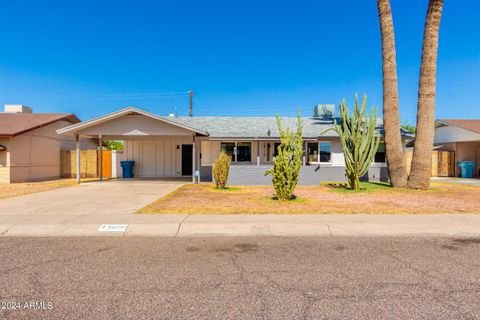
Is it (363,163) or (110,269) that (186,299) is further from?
(363,163)

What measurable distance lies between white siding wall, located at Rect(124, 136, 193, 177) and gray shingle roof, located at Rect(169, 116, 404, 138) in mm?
2246

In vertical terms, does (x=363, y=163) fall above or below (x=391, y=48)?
below

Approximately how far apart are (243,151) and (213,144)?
2121 millimetres

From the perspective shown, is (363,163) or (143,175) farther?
(143,175)

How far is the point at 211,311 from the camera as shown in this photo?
114 inches

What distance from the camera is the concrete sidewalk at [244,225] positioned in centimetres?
597

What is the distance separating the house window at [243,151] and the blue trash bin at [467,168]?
53.7 ft

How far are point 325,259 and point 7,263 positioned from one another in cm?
503

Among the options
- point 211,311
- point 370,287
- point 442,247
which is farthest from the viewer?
point 442,247

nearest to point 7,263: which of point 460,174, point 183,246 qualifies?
point 183,246

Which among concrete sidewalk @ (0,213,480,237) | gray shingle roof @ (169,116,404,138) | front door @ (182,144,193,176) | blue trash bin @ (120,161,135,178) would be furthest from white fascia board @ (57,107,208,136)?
concrete sidewalk @ (0,213,480,237)

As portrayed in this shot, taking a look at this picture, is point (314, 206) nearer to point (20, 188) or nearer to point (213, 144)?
point (213, 144)
